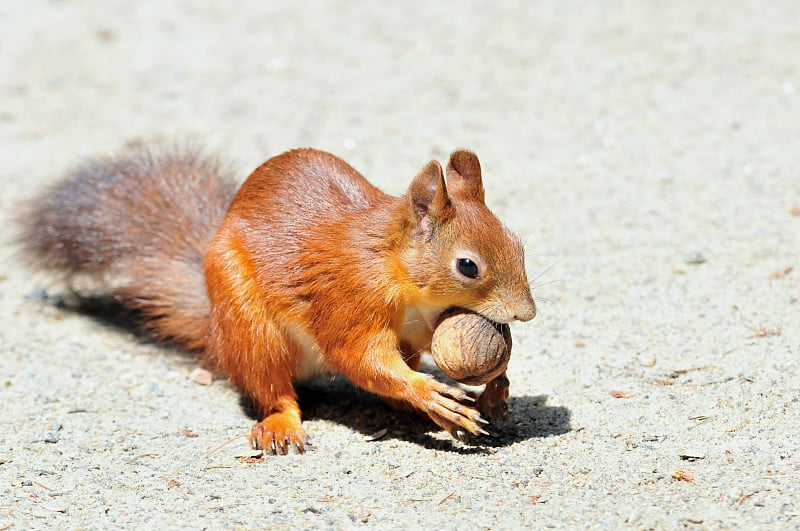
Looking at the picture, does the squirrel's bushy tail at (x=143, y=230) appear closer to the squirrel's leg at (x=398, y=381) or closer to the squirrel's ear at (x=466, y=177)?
the squirrel's leg at (x=398, y=381)

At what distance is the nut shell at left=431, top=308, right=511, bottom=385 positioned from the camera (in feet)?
10.8

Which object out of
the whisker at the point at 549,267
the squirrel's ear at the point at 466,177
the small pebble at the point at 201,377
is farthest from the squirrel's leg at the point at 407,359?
the whisker at the point at 549,267

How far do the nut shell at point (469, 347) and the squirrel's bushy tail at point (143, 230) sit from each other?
1330 millimetres

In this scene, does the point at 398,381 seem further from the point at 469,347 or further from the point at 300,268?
the point at 300,268

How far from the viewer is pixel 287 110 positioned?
7.02 m

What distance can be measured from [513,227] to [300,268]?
1.92 metres

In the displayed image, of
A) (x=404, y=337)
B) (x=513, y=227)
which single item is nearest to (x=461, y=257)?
(x=404, y=337)

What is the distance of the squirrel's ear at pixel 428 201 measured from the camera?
3307 millimetres

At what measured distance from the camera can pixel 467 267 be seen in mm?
3285

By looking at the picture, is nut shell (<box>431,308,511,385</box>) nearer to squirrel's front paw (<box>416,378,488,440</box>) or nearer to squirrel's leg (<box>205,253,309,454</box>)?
squirrel's front paw (<box>416,378,488,440</box>)

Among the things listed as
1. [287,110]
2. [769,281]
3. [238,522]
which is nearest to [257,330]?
[238,522]

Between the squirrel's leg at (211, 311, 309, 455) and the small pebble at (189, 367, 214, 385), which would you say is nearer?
the squirrel's leg at (211, 311, 309, 455)

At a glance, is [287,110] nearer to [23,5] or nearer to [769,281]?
[23,5]

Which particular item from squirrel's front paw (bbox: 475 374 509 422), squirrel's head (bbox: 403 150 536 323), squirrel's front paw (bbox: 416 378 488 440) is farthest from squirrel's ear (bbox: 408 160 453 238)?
squirrel's front paw (bbox: 475 374 509 422)
